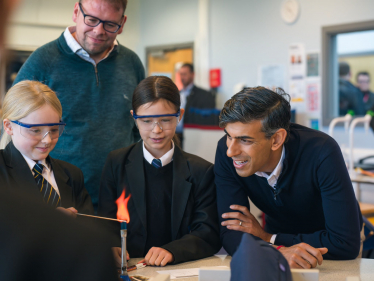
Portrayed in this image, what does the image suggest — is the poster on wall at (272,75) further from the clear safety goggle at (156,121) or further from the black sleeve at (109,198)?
the black sleeve at (109,198)

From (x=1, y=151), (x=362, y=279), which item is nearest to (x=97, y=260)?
(x=362, y=279)

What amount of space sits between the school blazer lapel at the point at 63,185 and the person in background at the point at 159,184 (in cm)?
17

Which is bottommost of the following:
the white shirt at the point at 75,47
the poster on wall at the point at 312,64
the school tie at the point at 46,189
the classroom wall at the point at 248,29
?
the school tie at the point at 46,189

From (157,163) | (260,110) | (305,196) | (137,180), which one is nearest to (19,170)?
(137,180)

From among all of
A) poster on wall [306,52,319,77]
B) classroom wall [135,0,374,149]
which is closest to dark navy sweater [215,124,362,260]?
classroom wall [135,0,374,149]

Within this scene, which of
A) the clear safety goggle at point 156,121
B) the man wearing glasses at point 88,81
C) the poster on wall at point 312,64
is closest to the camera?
the clear safety goggle at point 156,121

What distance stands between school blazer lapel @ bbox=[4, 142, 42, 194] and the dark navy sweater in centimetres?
85

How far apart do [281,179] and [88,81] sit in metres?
1.16

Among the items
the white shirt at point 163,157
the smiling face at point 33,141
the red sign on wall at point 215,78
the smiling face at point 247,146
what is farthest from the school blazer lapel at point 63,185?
the red sign on wall at point 215,78

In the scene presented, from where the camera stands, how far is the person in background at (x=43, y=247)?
51cm

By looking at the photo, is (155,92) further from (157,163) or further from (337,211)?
(337,211)

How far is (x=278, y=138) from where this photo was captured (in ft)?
6.21

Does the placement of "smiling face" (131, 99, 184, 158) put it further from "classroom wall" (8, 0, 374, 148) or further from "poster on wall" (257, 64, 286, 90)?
"poster on wall" (257, 64, 286, 90)

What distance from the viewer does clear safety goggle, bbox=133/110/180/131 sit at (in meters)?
2.04
